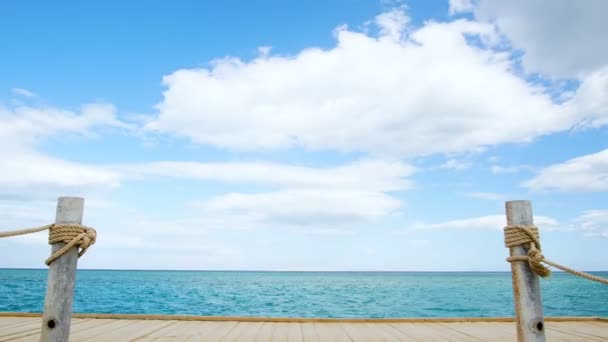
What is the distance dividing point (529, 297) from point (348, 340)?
241cm

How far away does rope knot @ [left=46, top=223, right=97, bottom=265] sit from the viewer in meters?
2.80

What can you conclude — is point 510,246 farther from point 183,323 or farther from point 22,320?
point 22,320

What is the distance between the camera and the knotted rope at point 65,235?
9.18 ft

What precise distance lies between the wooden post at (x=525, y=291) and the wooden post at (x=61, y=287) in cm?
320

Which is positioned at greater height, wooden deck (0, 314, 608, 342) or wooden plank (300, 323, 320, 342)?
wooden deck (0, 314, 608, 342)

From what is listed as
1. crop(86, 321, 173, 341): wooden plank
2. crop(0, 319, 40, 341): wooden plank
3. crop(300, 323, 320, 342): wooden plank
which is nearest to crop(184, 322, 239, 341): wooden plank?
crop(86, 321, 173, 341): wooden plank

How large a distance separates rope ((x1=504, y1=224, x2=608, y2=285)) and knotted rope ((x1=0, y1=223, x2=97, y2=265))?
3.08m

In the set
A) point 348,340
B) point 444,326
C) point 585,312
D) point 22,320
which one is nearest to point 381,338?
point 348,340

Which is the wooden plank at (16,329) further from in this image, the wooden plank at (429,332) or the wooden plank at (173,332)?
the wooden plank at (429,332)

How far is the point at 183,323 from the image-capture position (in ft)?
18.9

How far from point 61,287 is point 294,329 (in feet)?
10.9

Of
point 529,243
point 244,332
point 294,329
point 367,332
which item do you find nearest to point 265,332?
point 244,332

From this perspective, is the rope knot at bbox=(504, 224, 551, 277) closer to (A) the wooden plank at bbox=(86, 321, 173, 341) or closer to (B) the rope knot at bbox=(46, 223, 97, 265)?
(B) the rope knot at bbox=(46, 223, 97, 265)

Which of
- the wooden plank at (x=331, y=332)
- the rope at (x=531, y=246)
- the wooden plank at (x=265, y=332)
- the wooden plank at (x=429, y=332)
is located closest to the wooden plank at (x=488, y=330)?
the wooden plank at (x=429, y=332)
